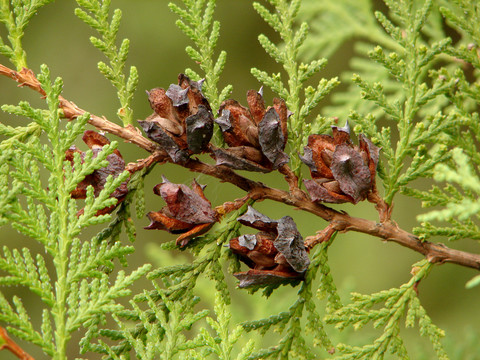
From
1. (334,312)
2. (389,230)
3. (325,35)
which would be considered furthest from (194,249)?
(325,35)

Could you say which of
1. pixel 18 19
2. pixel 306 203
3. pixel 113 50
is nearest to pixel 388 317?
pixel 306 203

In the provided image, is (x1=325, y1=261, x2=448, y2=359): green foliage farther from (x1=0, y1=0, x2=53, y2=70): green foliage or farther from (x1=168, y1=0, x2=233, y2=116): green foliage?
(x1=0, y1=0, x2=53, y2=70): green foliage

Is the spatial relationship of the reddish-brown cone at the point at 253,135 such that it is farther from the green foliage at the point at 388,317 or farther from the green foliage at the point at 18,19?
the green foliage at the point at 18,19

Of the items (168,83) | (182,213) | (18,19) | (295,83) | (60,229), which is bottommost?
(60,229)

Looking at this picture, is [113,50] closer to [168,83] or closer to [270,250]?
[270,250]

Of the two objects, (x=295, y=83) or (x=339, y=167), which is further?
(x=295, y=83)

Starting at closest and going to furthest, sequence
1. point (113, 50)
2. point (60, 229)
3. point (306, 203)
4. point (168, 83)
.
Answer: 1. point (60, 229)
2. point (306, 203)
3. point (113, 50)
4. point (168, 83)

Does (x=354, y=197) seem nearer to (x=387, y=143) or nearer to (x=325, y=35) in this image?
(x=387, y=143)

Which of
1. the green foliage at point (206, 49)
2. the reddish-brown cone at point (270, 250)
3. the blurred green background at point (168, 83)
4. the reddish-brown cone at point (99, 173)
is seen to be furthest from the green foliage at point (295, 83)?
the blurred green background at point (168, 83)
